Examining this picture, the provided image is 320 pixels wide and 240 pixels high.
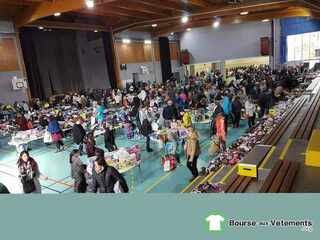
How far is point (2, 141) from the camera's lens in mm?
10812

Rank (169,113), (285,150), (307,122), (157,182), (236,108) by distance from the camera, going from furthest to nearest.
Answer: (236,108)
(169,113)
(307,122)
(157,182)
(285,150)

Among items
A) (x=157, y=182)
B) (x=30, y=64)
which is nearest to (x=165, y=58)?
(x=30, y=64)

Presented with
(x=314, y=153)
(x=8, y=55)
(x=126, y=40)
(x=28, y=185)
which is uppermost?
(x=126, y=40)

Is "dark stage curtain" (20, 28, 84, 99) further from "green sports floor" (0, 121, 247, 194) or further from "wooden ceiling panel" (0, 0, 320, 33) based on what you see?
"green sports floor" (0, 121, 247, 194)

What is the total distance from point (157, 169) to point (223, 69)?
21091mm

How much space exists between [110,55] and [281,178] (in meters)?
17.5

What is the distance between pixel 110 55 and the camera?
752 inches

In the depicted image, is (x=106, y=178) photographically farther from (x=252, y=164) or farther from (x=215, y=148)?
(x=215, y=148)

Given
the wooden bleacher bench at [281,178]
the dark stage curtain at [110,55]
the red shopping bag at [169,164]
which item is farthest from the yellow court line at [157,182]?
the dark stage curtain at [110,55]

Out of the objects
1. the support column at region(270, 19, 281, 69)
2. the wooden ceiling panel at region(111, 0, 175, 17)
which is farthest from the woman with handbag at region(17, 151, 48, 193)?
the support column at region(270, 19, 281, 69)

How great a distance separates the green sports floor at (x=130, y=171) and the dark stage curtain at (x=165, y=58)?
15839mm

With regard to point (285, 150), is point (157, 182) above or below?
below

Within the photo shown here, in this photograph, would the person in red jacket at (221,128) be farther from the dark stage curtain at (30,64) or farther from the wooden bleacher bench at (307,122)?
the dark stage curtain at (30,64)

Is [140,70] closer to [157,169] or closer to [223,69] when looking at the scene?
[223,69]
